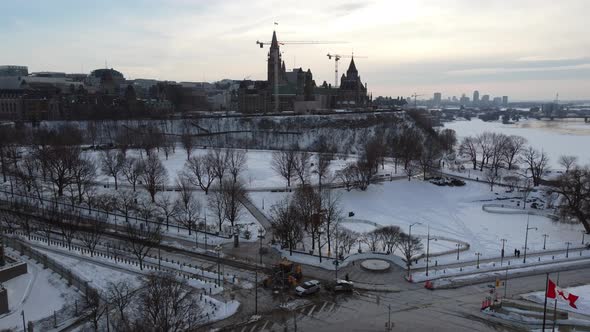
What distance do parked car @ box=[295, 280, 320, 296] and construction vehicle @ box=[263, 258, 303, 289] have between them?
44.3 inches

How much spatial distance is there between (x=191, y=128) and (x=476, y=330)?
92.8 meters

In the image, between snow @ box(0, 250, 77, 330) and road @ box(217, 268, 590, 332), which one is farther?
snow @ box(0, 250, 77, 330)

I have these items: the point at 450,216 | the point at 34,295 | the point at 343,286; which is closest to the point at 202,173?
the point at 450,216

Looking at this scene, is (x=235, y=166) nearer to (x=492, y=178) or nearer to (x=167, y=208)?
(x=167, y=208)

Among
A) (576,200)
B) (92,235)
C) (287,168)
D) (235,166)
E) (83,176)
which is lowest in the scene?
(92,235)

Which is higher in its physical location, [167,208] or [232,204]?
[232,204]

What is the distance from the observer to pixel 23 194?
58875mm

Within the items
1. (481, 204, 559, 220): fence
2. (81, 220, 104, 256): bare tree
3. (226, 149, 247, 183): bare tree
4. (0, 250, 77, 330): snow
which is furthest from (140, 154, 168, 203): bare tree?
(481, 204, 559, 220): fence

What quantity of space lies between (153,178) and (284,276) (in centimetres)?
2873

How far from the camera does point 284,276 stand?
3191 cm

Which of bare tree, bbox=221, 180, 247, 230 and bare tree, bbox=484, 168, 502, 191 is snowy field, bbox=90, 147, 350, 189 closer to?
bare tree, bbox=221, 180, 247, 230

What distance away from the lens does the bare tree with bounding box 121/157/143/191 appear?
58.4 metres

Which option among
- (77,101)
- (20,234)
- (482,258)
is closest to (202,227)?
(20,234)

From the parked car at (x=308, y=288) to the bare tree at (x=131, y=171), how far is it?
115 feet
